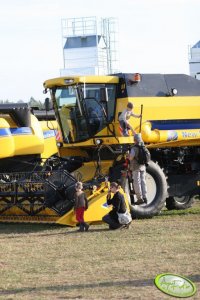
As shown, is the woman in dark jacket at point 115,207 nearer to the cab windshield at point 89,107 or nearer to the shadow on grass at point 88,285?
the cab windshield at point 89,107

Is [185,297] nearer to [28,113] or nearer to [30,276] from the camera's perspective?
[30,276]

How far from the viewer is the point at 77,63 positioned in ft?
178

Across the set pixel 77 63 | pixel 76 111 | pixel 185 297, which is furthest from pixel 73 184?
pixel 77 63

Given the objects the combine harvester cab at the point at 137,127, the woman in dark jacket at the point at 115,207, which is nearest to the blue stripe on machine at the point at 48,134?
the combine harvester cab at the point at 137,127

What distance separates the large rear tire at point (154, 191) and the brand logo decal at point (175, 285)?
6538 millimetres

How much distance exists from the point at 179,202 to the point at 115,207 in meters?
4.27

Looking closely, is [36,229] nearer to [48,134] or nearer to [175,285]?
[48,134]

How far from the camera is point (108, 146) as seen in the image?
15.1m

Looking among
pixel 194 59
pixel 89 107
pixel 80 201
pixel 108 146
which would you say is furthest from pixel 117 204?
pixel 194 59

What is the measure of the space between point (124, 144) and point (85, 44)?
3997 centimetres

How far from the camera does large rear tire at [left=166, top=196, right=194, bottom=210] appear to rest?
55.2ft

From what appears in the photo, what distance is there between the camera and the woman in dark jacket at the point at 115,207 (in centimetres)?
1291

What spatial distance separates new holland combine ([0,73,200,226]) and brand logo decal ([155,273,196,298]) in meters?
5.43

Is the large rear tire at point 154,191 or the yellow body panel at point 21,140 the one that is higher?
the yellow body panel at point 21,140
